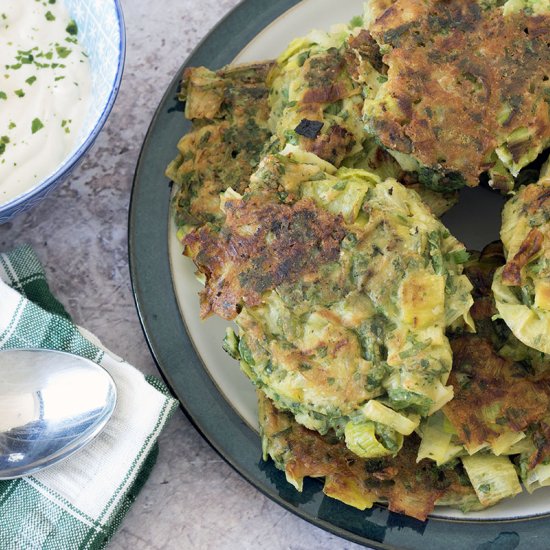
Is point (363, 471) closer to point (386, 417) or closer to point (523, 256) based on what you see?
point (386, 417)

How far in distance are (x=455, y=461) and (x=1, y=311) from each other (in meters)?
1.51

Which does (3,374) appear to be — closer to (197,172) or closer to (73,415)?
(73,415)

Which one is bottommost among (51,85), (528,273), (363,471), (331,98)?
(363,471)

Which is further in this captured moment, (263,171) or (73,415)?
(73,415)

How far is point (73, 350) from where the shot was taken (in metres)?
2.84

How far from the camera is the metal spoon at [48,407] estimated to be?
2.73 m

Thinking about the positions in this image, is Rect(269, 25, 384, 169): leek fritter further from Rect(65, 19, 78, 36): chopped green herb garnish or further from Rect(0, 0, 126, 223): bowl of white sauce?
Rect(65, 19, 78, 36): chopped green herb garnish

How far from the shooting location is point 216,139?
115 inches

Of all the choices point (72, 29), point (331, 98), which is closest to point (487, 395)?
point (331, 98)

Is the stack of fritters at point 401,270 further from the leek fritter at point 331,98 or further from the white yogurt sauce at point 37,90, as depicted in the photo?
the white yogurt sauce at point 37,90

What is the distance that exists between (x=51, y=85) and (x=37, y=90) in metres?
0.05

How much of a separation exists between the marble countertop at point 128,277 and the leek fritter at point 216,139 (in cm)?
41

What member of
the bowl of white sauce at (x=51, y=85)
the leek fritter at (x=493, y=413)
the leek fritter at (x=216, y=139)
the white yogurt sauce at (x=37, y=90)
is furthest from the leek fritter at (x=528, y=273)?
the white yogurt sauce at (x=37, y=90)

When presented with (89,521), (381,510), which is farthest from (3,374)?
(381,510)
